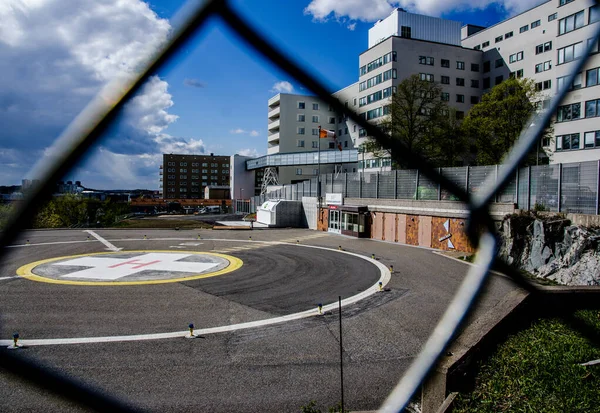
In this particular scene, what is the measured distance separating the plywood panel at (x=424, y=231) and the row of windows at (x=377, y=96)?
30338 mm

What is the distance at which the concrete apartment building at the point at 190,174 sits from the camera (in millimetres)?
136500

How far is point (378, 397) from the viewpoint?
7484 mm

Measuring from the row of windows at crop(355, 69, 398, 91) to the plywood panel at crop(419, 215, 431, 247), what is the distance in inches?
1303

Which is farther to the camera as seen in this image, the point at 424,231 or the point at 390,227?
the point at 390,227

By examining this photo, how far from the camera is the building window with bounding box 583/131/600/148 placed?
129 feet

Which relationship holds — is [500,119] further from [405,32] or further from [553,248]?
[405,32]

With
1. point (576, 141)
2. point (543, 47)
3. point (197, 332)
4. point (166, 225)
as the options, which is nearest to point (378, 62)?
point (543, 47)

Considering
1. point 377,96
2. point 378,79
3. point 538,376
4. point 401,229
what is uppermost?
point 378,79

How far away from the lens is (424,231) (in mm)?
29203

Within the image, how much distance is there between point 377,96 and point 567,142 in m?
25.7

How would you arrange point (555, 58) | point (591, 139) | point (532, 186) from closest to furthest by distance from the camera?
point (532, 186)
point (591, 139)
point (555, 58)

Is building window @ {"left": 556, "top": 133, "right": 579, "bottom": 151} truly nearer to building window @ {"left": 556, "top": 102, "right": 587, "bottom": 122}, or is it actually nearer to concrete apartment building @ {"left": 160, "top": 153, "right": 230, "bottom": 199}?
building window @ {"left": 556, "top": 102, "right": 587, "bottom": 122}

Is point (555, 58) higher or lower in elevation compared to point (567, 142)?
higher

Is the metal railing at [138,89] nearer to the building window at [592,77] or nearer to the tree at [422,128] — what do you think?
the tree at [422,128]
